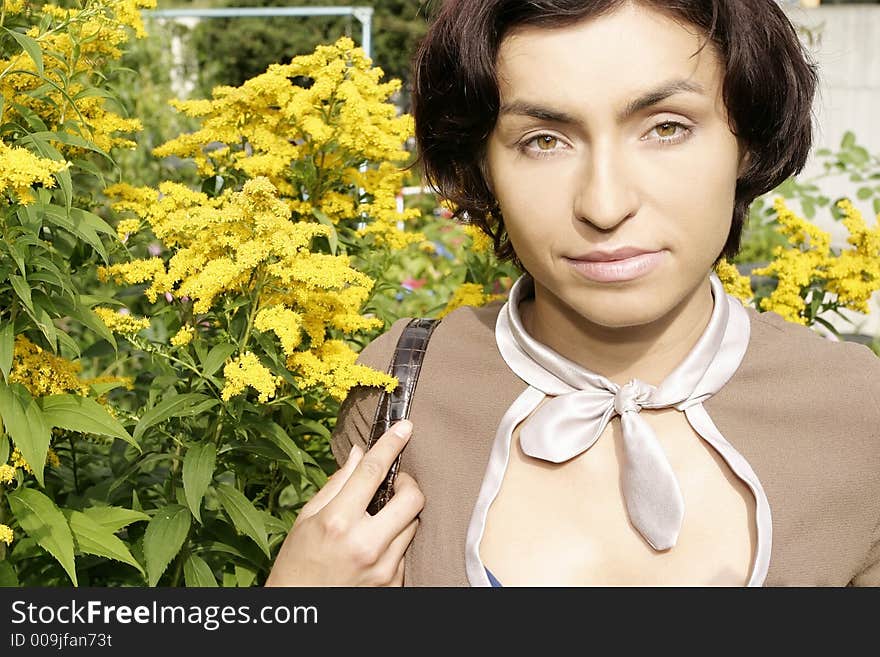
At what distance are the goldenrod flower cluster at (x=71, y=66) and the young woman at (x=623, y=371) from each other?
2.36 feet

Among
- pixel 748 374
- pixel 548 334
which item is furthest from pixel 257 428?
pixel 748 374

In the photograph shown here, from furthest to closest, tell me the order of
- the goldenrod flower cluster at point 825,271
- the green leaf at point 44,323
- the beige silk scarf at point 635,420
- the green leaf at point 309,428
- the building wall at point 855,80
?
the building wall at point 855,80
the goldenrod flower cluster at point 825,271
the green leaf at point 309,428
the green leaf at point 44,323
the beige silk scarf at point 635,420

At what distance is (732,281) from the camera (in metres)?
2.27

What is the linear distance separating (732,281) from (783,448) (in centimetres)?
96

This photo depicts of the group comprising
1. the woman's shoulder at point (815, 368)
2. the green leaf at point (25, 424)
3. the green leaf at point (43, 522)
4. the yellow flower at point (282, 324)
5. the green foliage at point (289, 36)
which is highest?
the woman's shoulder at point (815, 368)

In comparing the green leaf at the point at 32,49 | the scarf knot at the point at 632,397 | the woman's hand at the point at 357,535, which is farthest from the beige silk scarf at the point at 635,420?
the green leaf at the point at 32,49

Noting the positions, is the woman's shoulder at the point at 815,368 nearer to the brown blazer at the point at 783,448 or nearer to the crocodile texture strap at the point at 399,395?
the brown blazer at the point at 783,448

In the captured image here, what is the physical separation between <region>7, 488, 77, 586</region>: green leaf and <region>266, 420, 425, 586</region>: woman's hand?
1.25 feet

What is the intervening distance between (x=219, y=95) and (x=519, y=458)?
115 centimetres

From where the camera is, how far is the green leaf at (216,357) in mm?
1578

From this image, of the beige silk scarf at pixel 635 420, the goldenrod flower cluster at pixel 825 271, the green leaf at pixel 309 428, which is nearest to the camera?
the beige silk scarf at pixel 635 420

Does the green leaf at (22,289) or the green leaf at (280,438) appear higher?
the green leaf at (22,289)

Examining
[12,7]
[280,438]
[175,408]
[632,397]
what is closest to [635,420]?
[632,397]

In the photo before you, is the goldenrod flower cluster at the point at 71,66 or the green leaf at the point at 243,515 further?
the goldenrod flower cluster at the point at 71,66
